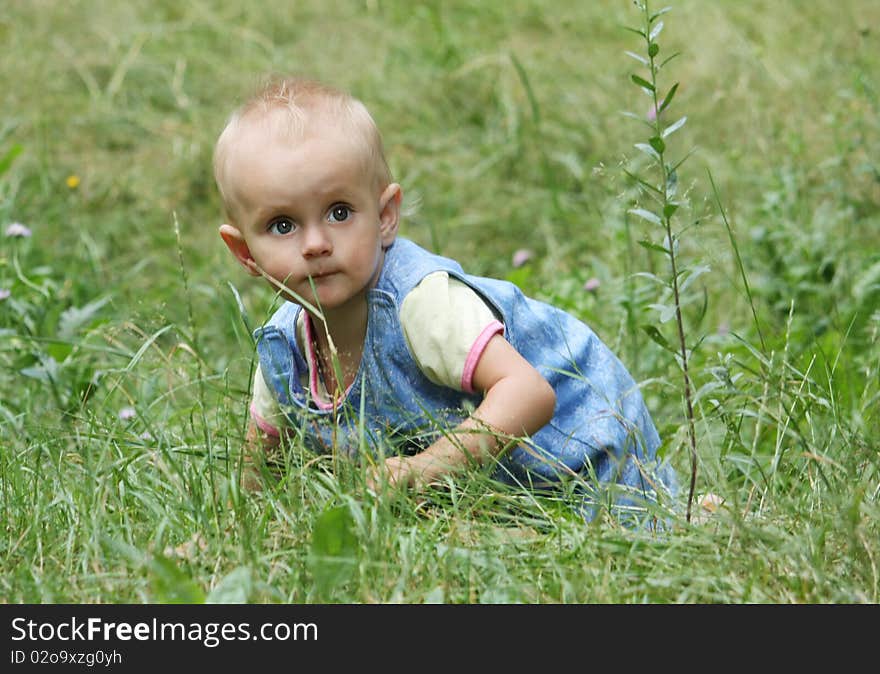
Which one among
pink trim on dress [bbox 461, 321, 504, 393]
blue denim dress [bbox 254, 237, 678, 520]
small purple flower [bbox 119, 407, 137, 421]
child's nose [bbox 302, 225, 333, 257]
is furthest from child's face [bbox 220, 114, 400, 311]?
small purple flower [bbox 119, 407, 137, 421]

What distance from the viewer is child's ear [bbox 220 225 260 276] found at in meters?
2.48

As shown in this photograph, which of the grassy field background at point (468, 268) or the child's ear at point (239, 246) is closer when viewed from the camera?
the grassy field background at point (468, 268)

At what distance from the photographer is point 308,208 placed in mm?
2340

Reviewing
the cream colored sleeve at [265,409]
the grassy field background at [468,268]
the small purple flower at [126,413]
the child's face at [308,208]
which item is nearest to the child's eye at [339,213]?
the child's face at [308,208]

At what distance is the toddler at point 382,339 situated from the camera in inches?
89.9

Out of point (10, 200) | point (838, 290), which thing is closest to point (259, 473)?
point (838, 290)

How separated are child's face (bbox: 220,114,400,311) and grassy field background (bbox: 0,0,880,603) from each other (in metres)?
0.18

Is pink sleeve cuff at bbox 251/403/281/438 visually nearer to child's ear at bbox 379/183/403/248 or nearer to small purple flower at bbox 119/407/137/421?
child's ear at bbox 379/183/403/248

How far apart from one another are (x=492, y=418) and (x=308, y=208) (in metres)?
0.53

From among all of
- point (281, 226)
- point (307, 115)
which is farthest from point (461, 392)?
point (307, 115)

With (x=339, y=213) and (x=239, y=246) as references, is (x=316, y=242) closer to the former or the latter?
(x=339, y=213)

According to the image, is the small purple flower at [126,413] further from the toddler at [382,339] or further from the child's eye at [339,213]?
the child's eye at [339,213]

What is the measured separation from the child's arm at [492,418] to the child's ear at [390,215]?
346mm
